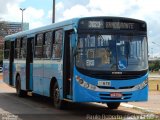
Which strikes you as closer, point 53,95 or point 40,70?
point 53,95

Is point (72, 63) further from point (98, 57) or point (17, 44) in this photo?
point (17, 44)

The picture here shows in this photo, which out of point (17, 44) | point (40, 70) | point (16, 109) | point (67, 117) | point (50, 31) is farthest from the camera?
point (17, 44)

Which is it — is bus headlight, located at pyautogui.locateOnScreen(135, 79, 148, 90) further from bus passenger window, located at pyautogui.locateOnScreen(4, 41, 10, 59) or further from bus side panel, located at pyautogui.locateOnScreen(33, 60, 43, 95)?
bus passenger window, located at pyautogui.locateOnScreen(4, 41, 10, 59)

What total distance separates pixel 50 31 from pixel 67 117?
4494 mm

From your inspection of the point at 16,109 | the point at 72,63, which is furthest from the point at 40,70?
the point at 72,63

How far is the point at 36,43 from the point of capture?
2072 centimetres

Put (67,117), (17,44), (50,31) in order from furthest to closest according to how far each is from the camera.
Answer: (17,44)
(50,31)
(67,117)

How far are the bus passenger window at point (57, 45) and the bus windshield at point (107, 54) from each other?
1665mm

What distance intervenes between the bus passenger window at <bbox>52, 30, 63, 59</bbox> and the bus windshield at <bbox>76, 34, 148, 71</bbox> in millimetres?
1665

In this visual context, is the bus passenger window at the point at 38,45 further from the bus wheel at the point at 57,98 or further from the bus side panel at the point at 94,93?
the bus side panel at the point at 94,93

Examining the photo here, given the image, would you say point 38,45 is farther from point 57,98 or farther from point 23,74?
point 57,98

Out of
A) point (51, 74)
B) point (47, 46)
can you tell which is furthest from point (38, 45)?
point (51, 74)

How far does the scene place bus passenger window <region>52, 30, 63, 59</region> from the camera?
17328mm

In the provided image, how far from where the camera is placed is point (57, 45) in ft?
58.1
